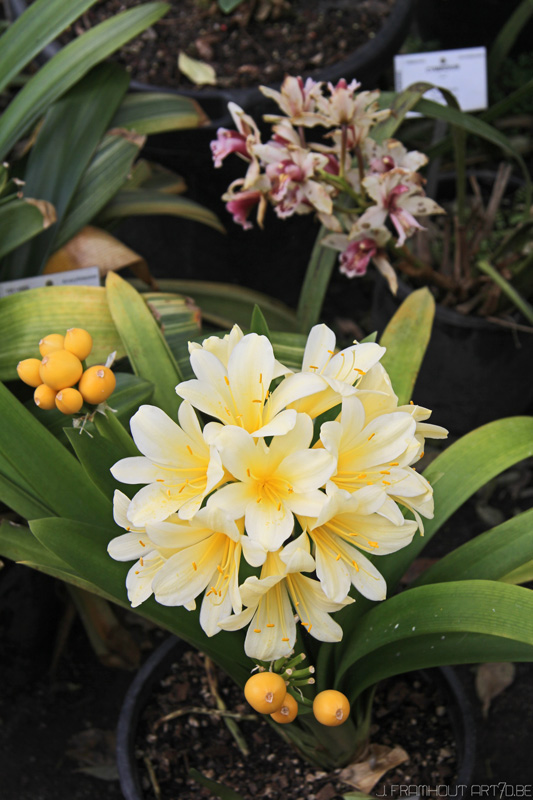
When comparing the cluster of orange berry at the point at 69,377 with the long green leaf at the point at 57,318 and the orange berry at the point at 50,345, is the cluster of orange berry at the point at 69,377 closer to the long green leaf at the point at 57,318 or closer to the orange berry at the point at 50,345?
the orange berry at the point at 50,345

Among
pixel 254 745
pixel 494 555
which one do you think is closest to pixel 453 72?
pixel 494 555

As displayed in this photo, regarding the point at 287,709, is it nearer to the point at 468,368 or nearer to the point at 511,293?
the point at 511,293

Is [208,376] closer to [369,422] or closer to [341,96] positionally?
[369,422]

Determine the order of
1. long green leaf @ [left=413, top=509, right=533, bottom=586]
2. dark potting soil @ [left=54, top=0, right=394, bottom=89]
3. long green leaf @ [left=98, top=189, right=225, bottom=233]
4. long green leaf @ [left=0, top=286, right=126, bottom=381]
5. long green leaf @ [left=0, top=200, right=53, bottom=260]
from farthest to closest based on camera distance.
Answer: dark potting soil @ [left=54, top=0, right=394, bottom=89], long green leaf @ [left=98, top=189, right=225, bottom=233], long green leaf @ [left=0, top=200, right=53, bottom=260], long green leaf @ [left=0, top=286, right=126, bottom=381], long green leaf @ [left=413, top=509, right=533, bottom=586]

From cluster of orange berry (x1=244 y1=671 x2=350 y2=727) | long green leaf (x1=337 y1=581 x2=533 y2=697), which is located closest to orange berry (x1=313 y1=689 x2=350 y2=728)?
cluster of orange berry (x1=244 y1=671 x2=350 y2=727)

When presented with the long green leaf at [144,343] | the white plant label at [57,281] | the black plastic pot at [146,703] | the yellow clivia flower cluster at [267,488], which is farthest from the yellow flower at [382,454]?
the white plant label at [57,281]

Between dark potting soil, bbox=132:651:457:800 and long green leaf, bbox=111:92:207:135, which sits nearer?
dark potting soil, bbox=132:651:457:800

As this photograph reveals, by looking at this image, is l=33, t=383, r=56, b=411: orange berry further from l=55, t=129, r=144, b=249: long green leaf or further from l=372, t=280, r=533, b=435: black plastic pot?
l=372, t=280, r=533, b=435: black plastic pot
